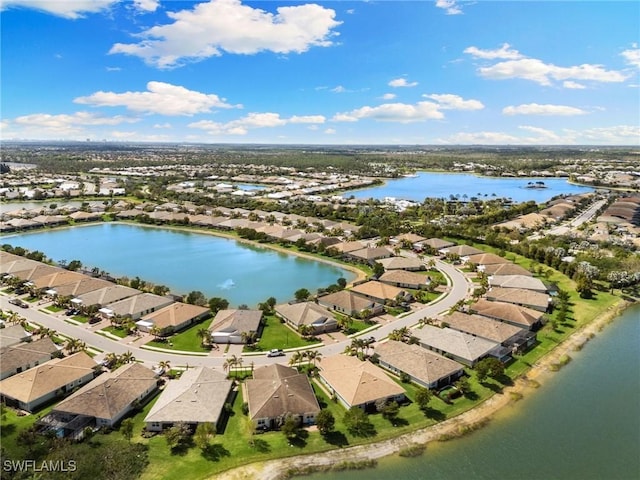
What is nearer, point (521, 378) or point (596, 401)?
point (596, 401)

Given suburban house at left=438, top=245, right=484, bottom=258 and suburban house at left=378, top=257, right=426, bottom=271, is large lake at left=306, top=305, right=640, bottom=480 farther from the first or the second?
suburban house at left=438, top=245, right=484, bottom=258

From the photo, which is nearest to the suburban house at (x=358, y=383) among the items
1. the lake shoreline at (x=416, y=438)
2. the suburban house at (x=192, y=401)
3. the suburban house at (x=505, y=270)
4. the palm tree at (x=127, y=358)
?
the lake shoreline at (x=416, y=438)

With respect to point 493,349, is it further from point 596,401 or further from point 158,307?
point 158,307

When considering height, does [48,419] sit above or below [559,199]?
below

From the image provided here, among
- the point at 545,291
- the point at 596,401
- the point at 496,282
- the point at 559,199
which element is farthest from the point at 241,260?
the point at 559,199

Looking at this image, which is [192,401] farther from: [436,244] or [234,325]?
[436,244]

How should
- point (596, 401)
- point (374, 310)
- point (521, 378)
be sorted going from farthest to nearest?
1. point (374, 310)
2. point (521, 378)
3. point (596, 401)

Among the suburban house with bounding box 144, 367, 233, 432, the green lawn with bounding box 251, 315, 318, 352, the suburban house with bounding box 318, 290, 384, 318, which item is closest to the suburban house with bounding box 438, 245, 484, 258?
the suburban house with bounding box 318, 290, 384, 318
